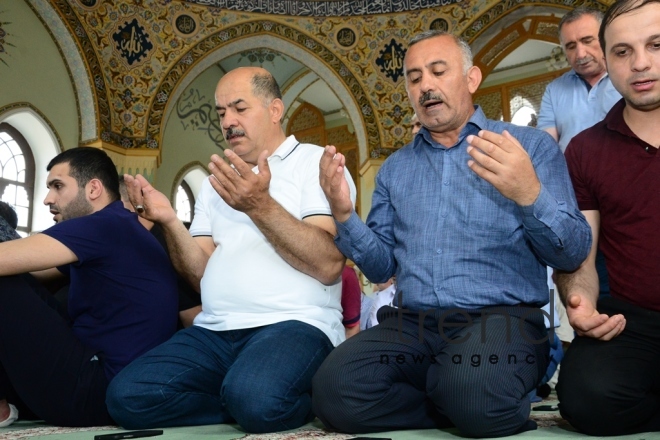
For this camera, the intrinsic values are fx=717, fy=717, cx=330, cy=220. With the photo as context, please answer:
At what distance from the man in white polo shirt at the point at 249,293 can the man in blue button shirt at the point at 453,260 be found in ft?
0.57

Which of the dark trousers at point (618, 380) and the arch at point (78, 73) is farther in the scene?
the arch at point (78, 73)

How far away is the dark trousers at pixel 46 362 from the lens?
273cm

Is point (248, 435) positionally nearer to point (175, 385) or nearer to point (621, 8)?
point (175, 385)

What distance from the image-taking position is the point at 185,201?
1228 centimetres

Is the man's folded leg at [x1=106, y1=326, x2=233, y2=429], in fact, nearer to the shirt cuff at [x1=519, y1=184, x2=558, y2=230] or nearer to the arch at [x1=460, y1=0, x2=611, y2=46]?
the shirt cuff at [x1=519, y1=184, x2=558, y2=230]

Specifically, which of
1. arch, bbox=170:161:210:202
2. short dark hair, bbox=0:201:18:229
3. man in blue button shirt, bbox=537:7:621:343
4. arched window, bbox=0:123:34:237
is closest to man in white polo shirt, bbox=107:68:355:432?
short dark hair, bbox=0:201:18:229

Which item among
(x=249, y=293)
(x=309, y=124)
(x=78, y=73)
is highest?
(x=78, y=73)

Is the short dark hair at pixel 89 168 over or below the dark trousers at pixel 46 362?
over

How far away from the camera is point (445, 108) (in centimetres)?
273

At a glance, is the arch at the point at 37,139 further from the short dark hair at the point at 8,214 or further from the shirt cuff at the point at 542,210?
the shirt cuff at the point at 542,210

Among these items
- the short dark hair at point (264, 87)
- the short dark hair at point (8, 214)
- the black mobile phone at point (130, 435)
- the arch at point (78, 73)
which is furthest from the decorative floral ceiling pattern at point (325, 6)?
the black mobile phone at point (130, 435)

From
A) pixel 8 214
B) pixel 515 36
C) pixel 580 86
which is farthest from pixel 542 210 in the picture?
pixel 515 36

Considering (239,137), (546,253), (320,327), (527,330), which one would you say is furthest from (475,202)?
(239,137)

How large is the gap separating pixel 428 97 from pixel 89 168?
1588 millimetres
